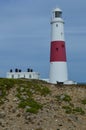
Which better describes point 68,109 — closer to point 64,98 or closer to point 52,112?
point 52,112

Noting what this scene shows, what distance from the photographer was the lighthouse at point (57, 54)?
56.7 metres

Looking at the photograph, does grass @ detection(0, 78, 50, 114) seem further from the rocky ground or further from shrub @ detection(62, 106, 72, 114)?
shrub @ detection(62, 106, 72, 114)

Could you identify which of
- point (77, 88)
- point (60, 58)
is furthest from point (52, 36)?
point (77, 88)

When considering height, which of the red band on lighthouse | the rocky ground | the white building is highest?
the red band on lighthouse

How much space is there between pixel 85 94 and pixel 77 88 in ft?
2.82

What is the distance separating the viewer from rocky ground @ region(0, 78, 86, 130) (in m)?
28.1

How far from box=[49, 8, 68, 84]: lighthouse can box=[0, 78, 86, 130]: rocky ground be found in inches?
904

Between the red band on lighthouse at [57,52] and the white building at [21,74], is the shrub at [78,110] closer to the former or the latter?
the red band on lighthouse at [57,52]

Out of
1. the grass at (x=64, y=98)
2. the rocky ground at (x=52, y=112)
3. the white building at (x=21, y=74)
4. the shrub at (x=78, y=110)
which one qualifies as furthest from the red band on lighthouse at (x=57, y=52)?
the shrub at (x=78, y=110)

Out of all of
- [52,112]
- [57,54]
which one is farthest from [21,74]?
[52,112]

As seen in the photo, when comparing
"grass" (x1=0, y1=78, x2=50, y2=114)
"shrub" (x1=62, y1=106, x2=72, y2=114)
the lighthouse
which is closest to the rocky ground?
"shrub" (x1=62, y1=106, x2=72, y2=114)

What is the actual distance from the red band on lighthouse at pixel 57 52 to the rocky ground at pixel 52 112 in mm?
23112

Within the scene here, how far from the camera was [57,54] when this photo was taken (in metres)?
56.9

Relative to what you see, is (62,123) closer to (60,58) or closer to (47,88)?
(47,88)
